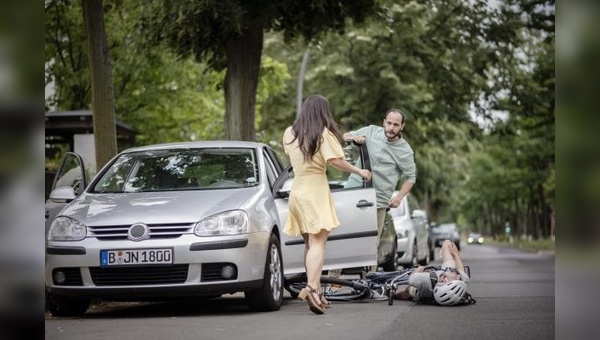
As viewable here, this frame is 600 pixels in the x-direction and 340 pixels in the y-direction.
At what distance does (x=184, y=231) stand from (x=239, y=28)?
8.73m

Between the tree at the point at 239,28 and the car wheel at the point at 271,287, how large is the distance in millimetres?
7711

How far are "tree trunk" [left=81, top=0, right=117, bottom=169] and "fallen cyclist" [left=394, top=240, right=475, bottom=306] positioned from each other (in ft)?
15.5

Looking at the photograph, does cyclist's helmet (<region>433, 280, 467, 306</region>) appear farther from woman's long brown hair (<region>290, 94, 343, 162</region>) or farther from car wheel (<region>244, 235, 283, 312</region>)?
woman's long brown hair (<region>290, 94, 343, 162</region>)

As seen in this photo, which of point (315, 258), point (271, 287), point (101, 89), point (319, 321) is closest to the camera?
point (319, 321)

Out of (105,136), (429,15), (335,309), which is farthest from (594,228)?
(429,15)

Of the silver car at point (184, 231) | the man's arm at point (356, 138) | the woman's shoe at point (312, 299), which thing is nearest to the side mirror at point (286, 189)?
the silver car at point (184, 231)

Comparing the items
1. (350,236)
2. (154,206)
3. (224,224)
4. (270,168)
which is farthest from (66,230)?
(350,236)

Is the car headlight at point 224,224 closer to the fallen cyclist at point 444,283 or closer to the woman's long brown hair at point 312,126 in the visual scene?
the woman's long brown hair at point 312,126

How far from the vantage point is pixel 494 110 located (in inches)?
1258

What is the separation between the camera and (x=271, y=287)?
10.5m

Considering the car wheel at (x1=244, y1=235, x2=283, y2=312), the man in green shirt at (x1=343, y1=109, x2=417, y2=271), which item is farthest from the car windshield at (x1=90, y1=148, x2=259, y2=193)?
the man in green shirt at (x1=343, y1=109, x2=417, y2=271)

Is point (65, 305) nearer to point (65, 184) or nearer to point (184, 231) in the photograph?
point (184, 231)

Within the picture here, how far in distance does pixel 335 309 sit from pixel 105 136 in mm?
4635

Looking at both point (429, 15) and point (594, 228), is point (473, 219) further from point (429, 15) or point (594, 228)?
point (594, 228)
